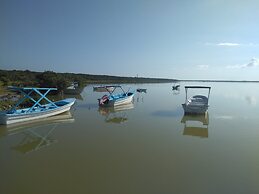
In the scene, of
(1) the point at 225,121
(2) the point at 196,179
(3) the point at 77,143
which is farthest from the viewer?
(1) the point at 225,121

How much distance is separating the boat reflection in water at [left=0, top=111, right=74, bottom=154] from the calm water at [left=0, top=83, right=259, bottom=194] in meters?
0.04

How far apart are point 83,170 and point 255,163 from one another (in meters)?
6.08

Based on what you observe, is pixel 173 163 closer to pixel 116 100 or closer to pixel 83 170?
pixel 83 170

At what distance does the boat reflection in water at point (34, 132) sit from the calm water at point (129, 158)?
0.14 feet

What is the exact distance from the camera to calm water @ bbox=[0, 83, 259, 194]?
680 centimetres

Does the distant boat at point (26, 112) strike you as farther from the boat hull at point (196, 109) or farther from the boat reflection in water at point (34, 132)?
the boat hull at point (196, 109)

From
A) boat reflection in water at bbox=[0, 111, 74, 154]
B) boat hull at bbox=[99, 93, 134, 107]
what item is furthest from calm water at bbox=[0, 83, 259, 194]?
boat hull at bbox=[99, 93, 134, 107]

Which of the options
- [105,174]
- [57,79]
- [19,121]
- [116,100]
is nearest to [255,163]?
[105,174]

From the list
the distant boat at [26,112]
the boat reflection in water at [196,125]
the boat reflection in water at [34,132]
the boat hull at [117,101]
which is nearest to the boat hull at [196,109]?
the boat reflection in water at [196,125]

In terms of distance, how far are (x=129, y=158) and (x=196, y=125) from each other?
8.01 meters

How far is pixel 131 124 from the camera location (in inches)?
621

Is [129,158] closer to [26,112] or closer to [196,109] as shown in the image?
[26,112]

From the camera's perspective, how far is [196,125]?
51.8 feet

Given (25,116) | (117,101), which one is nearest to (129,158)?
(25,116)
